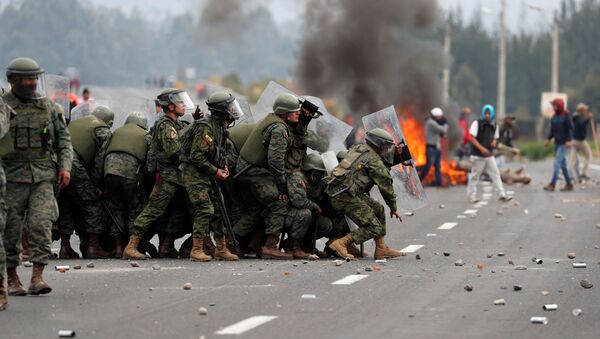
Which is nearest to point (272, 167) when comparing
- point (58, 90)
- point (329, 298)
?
point (58, 90)

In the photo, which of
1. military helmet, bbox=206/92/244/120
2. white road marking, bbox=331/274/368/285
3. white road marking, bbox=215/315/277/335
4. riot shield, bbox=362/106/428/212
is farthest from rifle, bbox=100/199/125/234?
white road marking, bbox=215/315/277/335

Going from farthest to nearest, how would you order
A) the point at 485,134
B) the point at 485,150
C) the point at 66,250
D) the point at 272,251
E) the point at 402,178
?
the point at 485,134 → the point at 485,150 → the point at 402,178 → the point at 66,250 → the point at 272,251

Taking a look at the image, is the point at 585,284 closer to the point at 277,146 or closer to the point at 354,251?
the point at 354,251

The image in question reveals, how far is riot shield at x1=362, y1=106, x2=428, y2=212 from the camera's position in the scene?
14.8 meters

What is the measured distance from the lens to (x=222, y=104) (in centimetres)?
1359

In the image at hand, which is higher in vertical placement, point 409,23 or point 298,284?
point 409,23

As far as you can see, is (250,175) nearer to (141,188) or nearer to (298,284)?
(141,188)

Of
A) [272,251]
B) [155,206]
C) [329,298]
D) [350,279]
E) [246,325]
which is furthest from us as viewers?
[272,251]

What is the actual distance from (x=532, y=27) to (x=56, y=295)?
121m

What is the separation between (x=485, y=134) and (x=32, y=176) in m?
14.4

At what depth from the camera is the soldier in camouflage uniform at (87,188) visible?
557 inches

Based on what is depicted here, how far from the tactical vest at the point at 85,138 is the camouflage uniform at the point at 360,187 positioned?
2.31m

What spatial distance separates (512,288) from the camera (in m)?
11.6

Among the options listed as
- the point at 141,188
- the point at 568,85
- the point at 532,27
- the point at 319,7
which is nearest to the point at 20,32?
the point at 532,27
